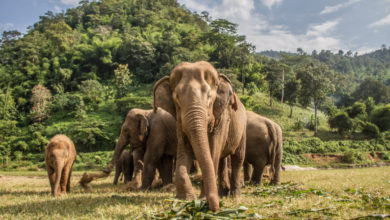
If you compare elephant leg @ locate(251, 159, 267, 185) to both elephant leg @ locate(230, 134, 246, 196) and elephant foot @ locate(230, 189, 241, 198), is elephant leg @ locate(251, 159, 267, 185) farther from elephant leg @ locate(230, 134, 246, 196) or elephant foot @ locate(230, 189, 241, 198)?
elephant foot @ locate(230, 189, 241, 198)

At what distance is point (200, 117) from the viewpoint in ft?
15.1

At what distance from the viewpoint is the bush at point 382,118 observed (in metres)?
40.0

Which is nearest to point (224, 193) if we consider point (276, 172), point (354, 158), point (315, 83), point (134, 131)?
point (276, 172)

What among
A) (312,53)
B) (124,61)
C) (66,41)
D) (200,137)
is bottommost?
(200,137)

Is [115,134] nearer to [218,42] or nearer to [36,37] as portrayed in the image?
[218,42]

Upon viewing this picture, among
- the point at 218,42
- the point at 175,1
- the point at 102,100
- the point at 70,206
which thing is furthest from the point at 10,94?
the point at 175,1

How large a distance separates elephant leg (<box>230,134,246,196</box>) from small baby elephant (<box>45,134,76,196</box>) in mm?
4832

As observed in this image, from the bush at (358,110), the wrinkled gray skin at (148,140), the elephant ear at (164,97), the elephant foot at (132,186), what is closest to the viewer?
the elephant ear at (164,97)

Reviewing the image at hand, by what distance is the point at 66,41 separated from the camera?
77.2 metres

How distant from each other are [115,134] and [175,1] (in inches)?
4089

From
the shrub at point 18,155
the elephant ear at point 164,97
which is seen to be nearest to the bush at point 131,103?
the shrub at point 18,155

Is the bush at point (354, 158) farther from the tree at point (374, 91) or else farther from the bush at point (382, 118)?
the tree at point (374, 91)

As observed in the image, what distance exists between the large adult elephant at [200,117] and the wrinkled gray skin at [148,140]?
330 centimetres

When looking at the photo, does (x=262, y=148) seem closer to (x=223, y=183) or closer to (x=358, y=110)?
(x=223, y=183)
